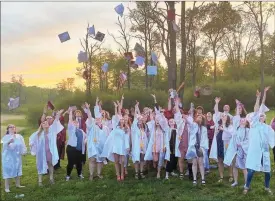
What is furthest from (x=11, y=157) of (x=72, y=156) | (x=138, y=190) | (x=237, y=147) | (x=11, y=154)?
(x=237, y=147)

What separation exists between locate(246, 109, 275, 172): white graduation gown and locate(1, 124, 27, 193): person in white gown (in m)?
6.18

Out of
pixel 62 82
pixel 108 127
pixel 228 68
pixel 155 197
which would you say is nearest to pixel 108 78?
pixel 62 82

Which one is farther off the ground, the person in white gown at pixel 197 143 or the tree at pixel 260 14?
the tree at pixel 260 14

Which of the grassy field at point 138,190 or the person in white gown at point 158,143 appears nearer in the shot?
the grassy field at point 138,190

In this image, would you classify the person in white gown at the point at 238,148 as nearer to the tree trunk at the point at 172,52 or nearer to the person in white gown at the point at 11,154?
the person in white gown at the point at 11,154

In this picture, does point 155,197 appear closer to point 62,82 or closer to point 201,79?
point 62,82

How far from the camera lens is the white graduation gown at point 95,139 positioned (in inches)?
432

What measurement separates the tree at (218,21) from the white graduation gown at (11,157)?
1420 centimetres

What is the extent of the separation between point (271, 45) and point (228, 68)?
797cm

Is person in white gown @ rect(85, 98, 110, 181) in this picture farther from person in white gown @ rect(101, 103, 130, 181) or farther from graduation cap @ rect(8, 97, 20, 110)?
graduation cap @ rect(8, 97, 20, 110)

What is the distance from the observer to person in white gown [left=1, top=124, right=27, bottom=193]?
10.2m

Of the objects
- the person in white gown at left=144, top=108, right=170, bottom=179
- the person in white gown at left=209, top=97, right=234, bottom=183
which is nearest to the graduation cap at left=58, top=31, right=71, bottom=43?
the person in white gown at left=144, top=108, right=170, bottom=179

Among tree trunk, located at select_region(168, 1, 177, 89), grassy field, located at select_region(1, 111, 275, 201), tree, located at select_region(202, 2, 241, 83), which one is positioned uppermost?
tree, located at select_region(202, 2, 241, 83)

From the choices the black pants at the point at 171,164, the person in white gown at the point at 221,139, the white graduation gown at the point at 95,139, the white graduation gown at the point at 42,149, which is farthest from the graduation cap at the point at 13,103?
the person in white gown at the point at 221,139
